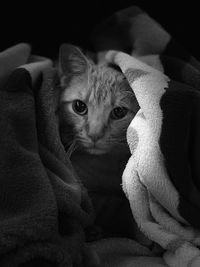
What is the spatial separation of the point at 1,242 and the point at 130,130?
14.7 inches

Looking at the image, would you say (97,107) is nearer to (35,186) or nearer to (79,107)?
(79,107)

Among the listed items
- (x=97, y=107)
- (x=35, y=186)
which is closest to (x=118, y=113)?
(x=97, y=107)

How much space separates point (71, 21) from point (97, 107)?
1.14 feet

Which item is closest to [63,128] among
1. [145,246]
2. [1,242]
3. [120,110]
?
[120,110]

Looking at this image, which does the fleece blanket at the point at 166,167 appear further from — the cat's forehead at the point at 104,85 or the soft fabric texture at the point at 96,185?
the cat's forehead at the point at 104,85

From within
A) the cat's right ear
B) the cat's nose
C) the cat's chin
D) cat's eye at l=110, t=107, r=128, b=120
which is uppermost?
the cat's right ear

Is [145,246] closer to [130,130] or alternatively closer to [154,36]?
[130,130]

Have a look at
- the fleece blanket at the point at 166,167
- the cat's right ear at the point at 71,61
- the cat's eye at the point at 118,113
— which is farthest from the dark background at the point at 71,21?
the fleece blanket at the point at 166,167

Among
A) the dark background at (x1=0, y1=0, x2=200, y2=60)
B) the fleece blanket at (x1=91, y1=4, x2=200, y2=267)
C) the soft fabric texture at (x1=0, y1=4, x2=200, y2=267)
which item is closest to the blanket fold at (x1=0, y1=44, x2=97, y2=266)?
the soft fabric texture at (x1=0, y1=4, x2=200, y2=267)

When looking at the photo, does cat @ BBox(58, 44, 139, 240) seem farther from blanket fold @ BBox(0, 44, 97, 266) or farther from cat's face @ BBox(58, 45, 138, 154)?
blanket fold @ BBox(0, 44, 97, 266)

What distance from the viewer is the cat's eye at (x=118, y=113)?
1162mm

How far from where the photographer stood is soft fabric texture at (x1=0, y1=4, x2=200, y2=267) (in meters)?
0.72

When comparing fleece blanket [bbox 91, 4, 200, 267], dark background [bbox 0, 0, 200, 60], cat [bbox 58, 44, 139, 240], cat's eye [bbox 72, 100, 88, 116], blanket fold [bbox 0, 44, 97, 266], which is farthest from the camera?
dark background [bbox 0, 0, 200, 60]

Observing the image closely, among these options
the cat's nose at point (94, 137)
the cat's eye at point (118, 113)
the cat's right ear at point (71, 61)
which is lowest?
the cat's nose at point (94, 137)
